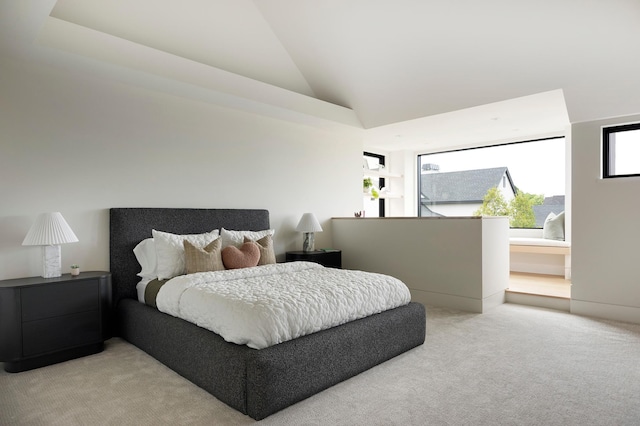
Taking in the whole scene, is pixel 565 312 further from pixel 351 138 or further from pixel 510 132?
pixel 351 138

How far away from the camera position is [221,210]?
443 centimetres

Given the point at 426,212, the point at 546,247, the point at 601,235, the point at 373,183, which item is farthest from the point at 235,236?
the point at 426,212

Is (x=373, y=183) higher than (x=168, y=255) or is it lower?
higher

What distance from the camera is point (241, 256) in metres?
3.75

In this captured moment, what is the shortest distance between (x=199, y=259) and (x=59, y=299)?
3.43 ft

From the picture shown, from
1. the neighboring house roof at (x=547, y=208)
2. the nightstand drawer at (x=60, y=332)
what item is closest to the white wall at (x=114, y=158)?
the nightstand drawer at (x=60, y=332)

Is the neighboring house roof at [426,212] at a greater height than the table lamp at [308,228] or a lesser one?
greater

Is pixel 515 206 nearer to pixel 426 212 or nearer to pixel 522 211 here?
pixel 522 211

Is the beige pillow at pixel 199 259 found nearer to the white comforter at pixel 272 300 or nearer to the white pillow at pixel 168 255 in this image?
the white pillow at pixel 168 255

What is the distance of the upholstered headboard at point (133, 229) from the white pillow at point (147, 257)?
2.8 inches

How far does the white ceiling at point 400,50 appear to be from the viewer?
11.0 ft

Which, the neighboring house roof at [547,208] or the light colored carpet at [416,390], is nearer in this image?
the light colored carpet at [416,390]

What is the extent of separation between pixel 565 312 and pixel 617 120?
2041mm

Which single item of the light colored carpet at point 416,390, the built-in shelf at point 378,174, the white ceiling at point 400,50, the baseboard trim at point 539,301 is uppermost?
the white ceiling at point 400,50
